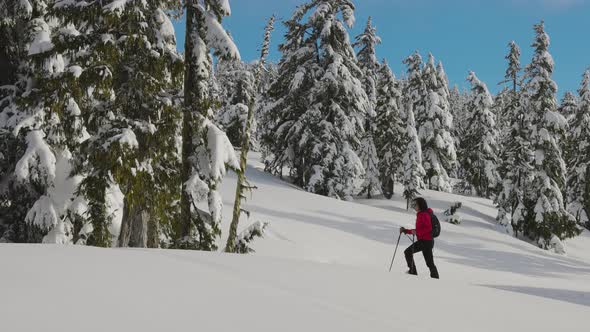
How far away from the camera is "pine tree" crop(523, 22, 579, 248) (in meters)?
31.1

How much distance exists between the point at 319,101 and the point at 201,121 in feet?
60.5

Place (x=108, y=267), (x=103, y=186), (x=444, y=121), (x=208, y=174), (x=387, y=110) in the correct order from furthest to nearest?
(x=444, y=121) < (x=387, y=110) < (x=208, y=174) < (x=103, y=186) < (x=108, y=267)

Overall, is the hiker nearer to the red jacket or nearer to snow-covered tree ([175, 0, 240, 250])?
the red jacket

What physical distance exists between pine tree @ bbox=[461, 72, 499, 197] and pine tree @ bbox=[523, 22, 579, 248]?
14.6 m

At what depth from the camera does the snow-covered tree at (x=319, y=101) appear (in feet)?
92.2

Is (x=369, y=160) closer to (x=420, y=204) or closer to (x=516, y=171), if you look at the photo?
(x=516, y=171)

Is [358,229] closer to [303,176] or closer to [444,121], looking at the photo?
[303,176]

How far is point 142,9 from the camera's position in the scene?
10672 mm

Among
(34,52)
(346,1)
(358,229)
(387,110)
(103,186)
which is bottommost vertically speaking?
(358,229)

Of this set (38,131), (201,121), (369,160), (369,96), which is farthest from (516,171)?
(38,131)

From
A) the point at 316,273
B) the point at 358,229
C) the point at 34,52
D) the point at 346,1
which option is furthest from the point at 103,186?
the point at 346,1

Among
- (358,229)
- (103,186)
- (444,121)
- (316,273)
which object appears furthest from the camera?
(444,121)

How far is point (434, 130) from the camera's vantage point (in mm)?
40469

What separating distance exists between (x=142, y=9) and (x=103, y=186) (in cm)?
393
